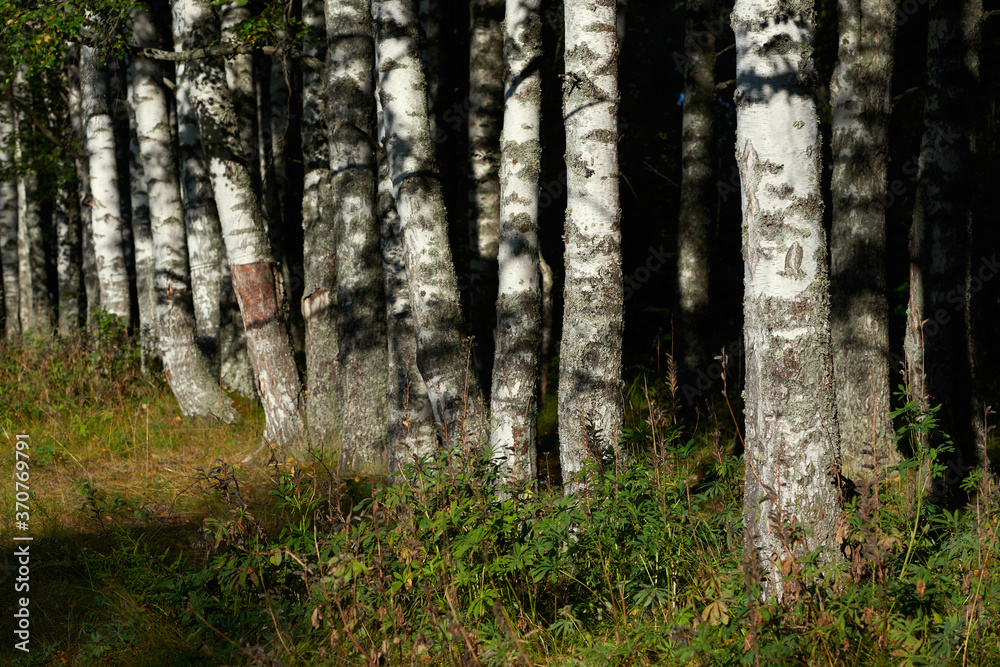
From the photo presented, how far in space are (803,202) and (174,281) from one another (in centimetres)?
797

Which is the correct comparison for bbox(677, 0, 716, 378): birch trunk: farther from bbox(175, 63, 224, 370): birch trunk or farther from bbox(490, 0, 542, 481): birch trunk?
bbox(175, 63, 224, 370): birch trunk

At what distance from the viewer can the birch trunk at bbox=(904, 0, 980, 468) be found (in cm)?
578

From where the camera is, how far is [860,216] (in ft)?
19.9

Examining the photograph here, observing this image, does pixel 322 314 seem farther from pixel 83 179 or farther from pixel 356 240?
pixel 83 179

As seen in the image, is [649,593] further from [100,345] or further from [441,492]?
[100,345]

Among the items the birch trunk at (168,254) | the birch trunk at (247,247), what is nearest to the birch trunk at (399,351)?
the birch trunk at (247,247)

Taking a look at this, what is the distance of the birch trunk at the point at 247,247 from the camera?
720cm

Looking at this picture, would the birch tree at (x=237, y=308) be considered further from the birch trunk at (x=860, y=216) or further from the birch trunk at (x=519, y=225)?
the birch trunk at (x=860, y=216)

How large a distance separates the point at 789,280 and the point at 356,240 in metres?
4.28

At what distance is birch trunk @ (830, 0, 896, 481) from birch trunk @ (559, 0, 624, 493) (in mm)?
2487

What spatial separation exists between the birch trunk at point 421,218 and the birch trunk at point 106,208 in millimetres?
6454

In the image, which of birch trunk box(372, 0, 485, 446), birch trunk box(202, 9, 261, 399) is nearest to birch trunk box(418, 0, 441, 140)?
birch trunk box(202, 9, 261, 399)

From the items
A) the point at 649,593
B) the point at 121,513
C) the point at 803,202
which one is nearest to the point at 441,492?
the point at 649,593

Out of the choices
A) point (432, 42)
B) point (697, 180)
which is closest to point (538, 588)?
point (697, 180)
